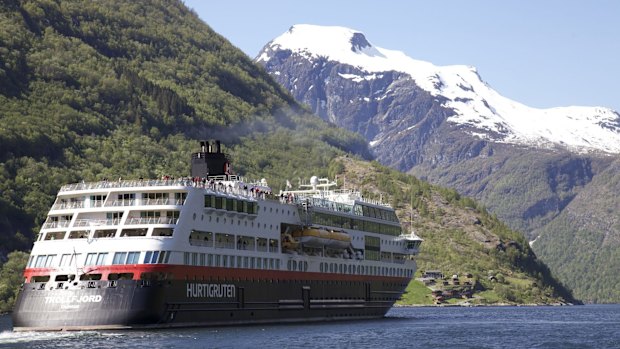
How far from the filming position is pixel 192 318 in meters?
95.1

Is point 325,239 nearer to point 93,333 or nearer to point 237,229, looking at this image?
point 237,229

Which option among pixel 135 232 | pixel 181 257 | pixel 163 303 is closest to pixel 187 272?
pixel 181 257

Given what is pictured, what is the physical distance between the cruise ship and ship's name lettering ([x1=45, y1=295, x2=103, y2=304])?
8 cm

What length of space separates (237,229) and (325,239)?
15.7 m

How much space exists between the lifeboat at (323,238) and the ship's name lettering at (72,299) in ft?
90.9

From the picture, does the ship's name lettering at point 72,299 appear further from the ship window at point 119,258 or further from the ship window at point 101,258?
the ship window at point 119,258

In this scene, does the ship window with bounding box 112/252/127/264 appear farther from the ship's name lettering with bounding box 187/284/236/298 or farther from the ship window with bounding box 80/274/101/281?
Result: the ship's name lettering with bounding box 187/284/236/298

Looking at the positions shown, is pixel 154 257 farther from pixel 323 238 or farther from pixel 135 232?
pixel 323 238

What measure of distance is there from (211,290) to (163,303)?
6701 mm

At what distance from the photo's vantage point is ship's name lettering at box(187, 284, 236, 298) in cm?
9488

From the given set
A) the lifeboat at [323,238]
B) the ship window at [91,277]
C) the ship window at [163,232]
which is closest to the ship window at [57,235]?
the ship window at [91,277]

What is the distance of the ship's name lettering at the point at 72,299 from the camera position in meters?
90.3

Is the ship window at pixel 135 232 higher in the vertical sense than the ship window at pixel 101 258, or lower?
higher

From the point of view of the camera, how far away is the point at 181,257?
93875 mm
